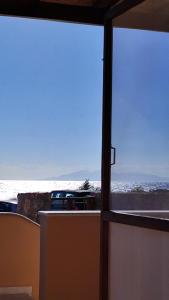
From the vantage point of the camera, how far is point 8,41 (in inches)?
716

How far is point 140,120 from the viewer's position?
3174 mm

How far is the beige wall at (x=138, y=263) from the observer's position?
2.69 metres

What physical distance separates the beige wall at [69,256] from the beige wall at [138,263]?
670 millimetres

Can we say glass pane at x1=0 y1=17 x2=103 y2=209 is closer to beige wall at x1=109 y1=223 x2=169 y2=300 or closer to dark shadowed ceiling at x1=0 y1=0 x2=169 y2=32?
dark shadowed ceiling at x1=0 y1=0 x2=169 y2=32

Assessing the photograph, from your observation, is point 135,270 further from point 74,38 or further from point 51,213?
point 74,38

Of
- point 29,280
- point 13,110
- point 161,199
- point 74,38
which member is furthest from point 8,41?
point 161,199

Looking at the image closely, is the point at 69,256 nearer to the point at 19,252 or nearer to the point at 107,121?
the point at 19,252

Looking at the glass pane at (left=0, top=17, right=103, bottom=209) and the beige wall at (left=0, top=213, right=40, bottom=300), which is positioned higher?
the glass pane at (left=0, top=17, right=103, bottom=209)

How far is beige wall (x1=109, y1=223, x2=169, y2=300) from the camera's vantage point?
2.69 meters

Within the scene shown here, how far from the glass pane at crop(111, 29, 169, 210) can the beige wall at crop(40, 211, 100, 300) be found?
2.16ft

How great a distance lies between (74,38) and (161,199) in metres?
13.5

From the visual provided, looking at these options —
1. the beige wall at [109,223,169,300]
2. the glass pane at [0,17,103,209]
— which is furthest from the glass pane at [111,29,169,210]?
the glass pane at [0,17,103,209]

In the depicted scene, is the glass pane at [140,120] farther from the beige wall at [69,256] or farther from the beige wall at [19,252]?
the beige wall at [19,252]

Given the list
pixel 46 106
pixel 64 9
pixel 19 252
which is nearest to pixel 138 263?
pixel 19 252
